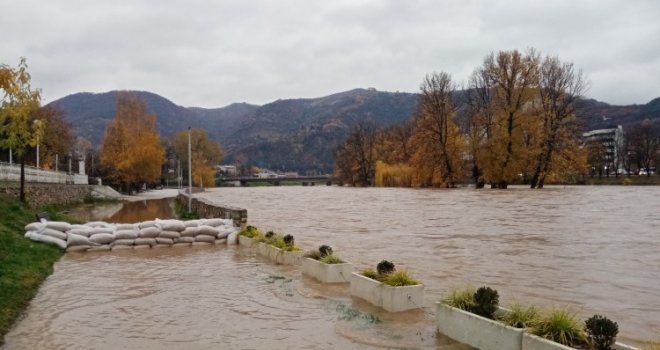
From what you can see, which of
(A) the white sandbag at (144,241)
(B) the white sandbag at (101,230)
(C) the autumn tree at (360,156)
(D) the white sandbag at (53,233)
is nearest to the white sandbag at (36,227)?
(D) the white sandbag at (53,233)

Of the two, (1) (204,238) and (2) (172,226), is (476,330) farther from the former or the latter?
(2) (172,226)

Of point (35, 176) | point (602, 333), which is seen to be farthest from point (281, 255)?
point (35, 176)

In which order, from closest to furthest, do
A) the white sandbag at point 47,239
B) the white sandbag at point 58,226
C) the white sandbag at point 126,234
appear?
the white sandbag at point 47,239
the white sandbag at point 58,226
the white sandbag at point 126,234

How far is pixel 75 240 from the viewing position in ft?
46.9

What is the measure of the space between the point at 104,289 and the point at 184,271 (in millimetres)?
1993

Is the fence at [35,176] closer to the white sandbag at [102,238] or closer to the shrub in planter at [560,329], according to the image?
the white sandbag at [102,238]

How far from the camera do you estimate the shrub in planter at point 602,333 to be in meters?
4.77

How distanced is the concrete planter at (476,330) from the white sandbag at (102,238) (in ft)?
34.9

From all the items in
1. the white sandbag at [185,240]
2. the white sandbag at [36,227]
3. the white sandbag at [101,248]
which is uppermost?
the white sandbag at [36,227]

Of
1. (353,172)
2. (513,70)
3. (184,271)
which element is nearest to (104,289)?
(184,271)

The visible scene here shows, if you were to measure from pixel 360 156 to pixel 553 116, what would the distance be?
3403 centimetres

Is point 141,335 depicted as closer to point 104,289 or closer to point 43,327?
point 43,327

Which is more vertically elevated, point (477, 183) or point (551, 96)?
point (551, 96)

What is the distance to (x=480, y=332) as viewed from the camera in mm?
5816
